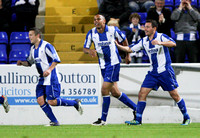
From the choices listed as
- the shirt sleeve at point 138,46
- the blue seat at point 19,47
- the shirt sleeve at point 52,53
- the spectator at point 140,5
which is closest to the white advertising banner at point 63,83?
the shirt sleeve at point 138,46

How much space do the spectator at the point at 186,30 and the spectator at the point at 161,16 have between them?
0.24 m

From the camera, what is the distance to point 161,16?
11.7 metres

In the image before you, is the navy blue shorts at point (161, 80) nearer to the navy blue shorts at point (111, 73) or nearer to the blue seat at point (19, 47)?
the navy blue shorts at point (111, 73)

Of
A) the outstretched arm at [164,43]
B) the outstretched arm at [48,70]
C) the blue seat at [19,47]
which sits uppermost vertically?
the outstretched arm at [164,43]

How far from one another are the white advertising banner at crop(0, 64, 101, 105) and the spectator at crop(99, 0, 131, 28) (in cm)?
216

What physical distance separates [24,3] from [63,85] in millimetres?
3343

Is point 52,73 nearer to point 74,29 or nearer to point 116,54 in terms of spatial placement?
point 116,54

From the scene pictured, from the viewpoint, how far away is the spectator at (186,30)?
1141 cm

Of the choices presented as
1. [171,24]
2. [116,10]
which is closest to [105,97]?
[116,10]

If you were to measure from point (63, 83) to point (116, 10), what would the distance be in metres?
2.81

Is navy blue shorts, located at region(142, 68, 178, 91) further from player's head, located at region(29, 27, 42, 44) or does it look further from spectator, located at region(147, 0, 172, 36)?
Answer: spectator, located at region(147, 0, 172, 36)

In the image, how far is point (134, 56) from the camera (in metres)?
11.7

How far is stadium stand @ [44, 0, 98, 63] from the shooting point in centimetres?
1228

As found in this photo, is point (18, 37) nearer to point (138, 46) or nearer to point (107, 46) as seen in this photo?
point (107, 46)
